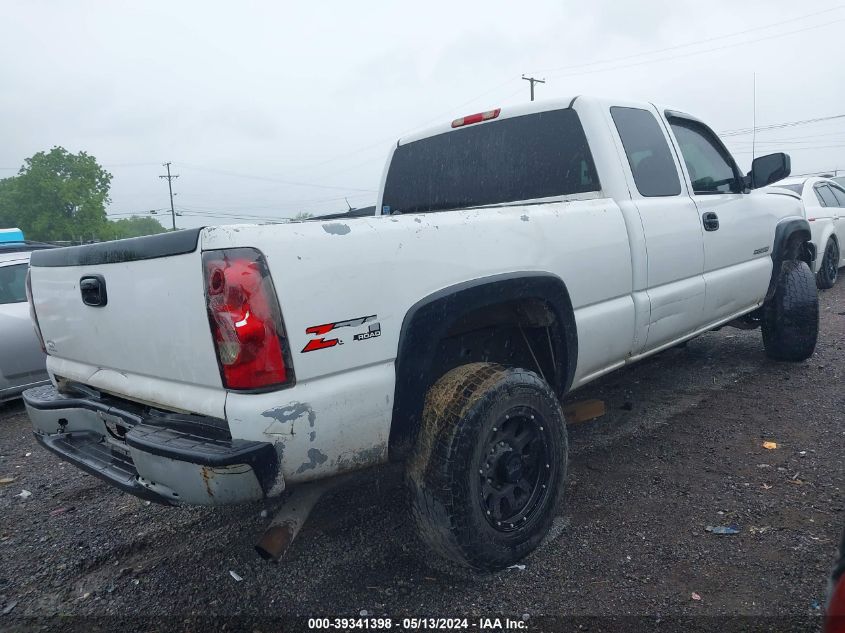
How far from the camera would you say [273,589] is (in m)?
2.53

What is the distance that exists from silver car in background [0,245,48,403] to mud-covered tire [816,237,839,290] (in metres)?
9.99

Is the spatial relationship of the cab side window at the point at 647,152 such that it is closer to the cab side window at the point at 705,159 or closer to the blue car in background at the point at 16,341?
the cab side window at the point at 705,159

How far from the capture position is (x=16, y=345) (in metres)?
5.40

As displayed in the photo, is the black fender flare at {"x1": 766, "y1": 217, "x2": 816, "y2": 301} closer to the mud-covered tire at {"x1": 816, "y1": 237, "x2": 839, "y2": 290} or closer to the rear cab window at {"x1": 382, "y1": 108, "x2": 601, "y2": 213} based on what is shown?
the rear cab window at {"x1": 382, "y1": 108, "x2": 601, "y2": 213}

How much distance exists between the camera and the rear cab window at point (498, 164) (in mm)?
3395

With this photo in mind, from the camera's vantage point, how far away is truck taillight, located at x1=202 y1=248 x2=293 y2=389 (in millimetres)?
1889

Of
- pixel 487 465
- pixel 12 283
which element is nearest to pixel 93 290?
pixel 487 465

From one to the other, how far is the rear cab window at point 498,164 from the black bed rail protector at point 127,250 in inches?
83.0

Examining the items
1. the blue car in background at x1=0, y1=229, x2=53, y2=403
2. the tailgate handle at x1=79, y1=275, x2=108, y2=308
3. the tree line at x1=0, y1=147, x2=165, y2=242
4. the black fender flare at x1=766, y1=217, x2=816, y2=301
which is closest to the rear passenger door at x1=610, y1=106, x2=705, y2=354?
the black fender flare at x1=766, y1=217, x2=816, y2=301

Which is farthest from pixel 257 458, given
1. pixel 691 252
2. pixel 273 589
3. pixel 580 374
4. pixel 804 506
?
pixel 691 252

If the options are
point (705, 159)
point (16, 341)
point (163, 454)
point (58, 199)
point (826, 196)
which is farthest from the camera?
point (58, 199)

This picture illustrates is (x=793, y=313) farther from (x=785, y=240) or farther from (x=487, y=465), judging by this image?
(x=487, y=465)

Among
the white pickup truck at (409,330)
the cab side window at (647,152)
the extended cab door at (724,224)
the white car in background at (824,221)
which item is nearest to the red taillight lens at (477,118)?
the white pickup truck at (409,330)

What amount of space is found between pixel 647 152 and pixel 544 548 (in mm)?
2369
